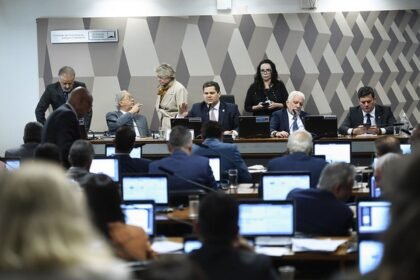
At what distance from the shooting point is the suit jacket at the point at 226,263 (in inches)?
133

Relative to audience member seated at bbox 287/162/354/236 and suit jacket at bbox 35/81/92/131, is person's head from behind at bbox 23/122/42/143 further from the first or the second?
audience member seated at bbox 287/162/354/236

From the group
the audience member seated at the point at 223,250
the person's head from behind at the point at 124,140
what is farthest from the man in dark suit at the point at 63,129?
the audience member seated at the point at 223,250

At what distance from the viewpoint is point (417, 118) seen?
12.6m

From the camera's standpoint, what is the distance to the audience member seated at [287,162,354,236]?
5.15 meters

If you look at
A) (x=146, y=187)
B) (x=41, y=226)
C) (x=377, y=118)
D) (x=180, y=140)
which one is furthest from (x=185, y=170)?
(x=41, y=226)

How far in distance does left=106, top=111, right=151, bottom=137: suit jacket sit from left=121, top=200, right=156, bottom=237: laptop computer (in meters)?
5.60

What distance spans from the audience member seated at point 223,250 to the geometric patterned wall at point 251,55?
892cm

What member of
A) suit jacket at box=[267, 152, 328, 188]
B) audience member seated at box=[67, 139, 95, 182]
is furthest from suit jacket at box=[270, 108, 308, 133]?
audience member seated at box=[67, 139, 95, 182]

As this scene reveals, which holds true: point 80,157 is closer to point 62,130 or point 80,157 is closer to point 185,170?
point 185,170

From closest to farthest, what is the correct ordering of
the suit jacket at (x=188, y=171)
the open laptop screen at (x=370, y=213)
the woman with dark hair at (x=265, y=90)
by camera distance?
the open laptop screen at (x=370, y=213), the suit jacket at (x=188, y=171), the woman with dark hair at (x=265, y=90)

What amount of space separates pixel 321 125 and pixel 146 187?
3934mm

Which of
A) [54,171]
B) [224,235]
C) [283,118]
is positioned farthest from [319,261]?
[283,118]

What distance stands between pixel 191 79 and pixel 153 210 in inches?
290

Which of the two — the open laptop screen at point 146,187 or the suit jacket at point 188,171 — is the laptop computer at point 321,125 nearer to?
the suit jacket at point 188,171
